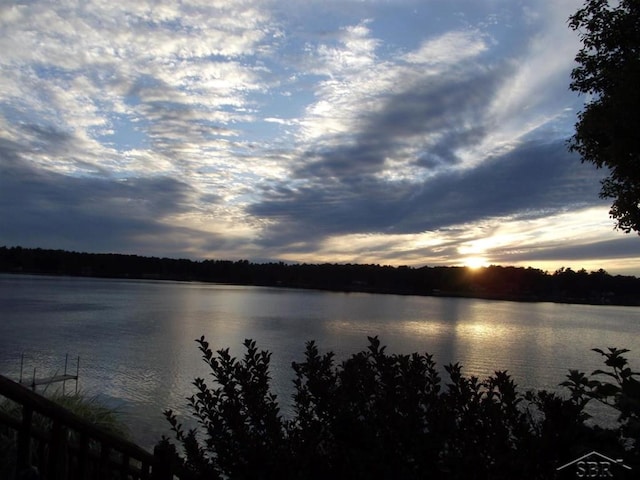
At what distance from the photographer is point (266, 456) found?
3.58m

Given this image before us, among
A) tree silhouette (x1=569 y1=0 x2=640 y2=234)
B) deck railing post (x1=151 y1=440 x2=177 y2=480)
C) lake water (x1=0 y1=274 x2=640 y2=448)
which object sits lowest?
lake water (x1=0 y1=274 x2=640 y2=448)

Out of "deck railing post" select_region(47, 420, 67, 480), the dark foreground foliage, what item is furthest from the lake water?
"deck railing post" select_region(47, 420, 67, 480)

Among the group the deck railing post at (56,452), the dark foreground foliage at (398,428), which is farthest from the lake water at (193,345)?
the deck railing post at (56,452)

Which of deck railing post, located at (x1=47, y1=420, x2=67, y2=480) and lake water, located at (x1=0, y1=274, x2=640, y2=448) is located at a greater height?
deck railing post, located at (x1=47, y1=420, x2=67, y2=480)

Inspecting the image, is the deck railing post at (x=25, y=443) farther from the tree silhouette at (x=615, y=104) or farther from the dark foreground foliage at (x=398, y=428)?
the tree silhouette at (x=615, y=104)

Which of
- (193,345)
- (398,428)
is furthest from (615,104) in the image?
(193,345)

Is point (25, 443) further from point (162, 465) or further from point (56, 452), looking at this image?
point (162, 465)

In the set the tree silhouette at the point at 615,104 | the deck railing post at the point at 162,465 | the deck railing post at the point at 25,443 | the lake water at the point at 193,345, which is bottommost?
the lake water at the point at 193,345

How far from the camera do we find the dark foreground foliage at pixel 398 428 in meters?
3.27

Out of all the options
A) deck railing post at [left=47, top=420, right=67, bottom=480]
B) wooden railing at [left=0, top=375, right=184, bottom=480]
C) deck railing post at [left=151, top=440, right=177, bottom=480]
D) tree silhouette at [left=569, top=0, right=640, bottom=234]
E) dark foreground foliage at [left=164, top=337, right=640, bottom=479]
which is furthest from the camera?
tree silhouette at [left=569, top=0, right=640, bottom=234]

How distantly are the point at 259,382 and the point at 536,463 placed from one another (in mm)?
2018

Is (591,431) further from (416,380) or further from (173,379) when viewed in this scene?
(173,379)

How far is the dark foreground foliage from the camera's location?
3266 mm

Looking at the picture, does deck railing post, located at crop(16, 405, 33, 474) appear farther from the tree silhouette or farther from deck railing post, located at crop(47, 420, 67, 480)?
the tree silhouette
